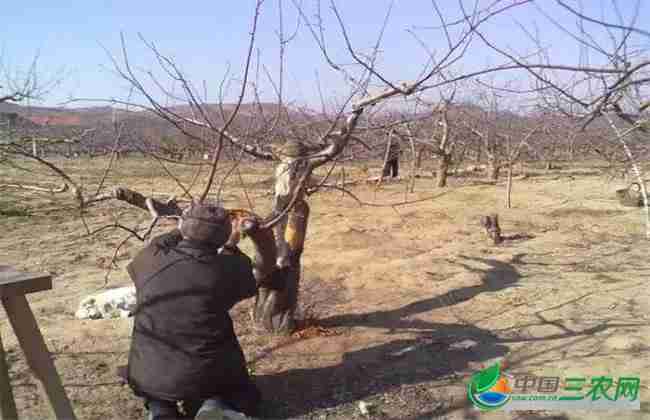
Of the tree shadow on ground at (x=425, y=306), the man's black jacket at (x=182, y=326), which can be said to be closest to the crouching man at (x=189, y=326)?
the man's black jacket at (x=182, y=326)

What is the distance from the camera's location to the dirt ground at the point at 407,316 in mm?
2820

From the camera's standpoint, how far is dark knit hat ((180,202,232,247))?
237 cm

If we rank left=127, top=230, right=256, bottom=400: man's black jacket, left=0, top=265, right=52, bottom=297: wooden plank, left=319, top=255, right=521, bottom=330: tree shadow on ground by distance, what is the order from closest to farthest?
1. left=0, top=265, right=52, bottom=297: wooden plank
2. left=127, top=230, right=256, bottom=400: man's black jacket
3. left=319, top=255, right=521, bottom=330: tree shadow on ground

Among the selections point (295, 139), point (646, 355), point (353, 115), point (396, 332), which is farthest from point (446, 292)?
point (353, 115)

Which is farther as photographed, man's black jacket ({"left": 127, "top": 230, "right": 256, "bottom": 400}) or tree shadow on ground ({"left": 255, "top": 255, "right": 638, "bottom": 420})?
tree shadow on ground ({"left": 255, "top": 255, "right": 638, "bottom": 420})

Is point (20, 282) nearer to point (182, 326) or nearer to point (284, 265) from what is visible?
point (182, 326)

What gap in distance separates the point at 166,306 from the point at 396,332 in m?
1.91

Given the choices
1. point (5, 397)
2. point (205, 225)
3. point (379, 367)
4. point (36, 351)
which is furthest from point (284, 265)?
point (5, 397)

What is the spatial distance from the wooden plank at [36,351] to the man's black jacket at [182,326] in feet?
0.97

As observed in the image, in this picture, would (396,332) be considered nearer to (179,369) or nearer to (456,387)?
(456,387)

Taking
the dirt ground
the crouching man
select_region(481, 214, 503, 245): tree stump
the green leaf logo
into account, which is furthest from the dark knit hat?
select_region(481, 214, 503, 245): tree stump

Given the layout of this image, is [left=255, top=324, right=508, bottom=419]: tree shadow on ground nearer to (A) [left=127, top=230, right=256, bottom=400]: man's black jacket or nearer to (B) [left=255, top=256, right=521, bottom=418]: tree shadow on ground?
(B) [left=255, top=256, right=521, bottom=418]: tree shadow on ground

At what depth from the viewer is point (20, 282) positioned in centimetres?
205

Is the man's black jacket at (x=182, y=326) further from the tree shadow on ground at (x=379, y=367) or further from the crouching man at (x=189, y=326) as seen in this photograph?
the tree shadow on ground at (x=379, y=367)
